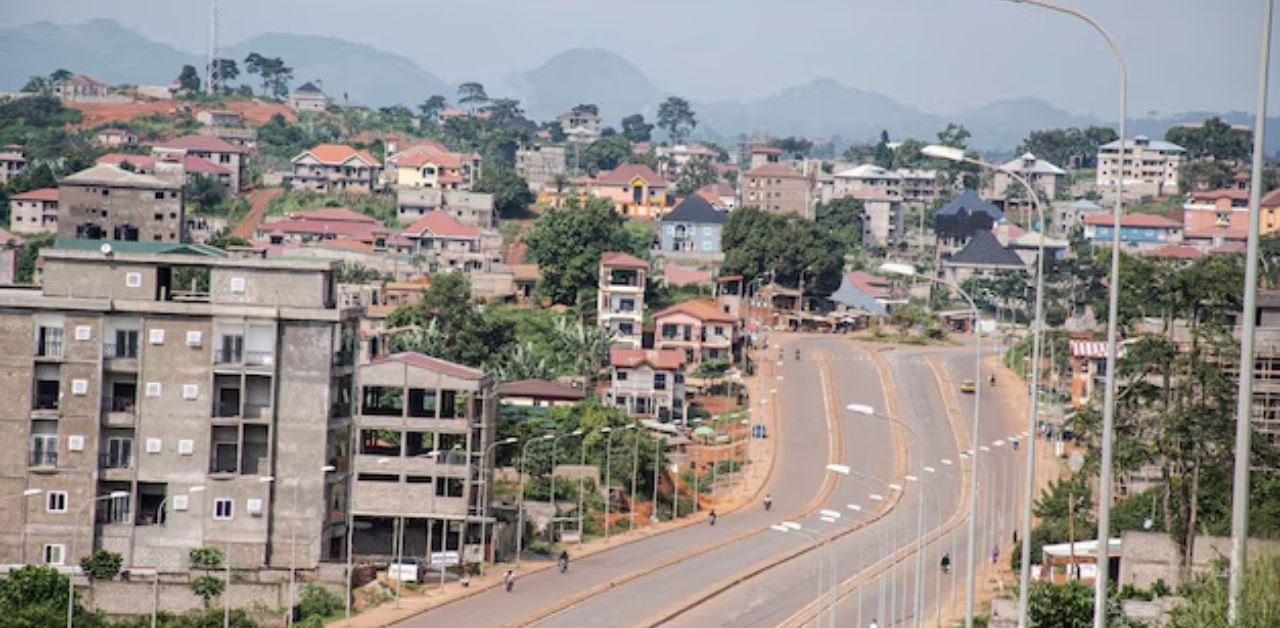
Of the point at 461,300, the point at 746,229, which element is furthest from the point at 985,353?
the point at 461,300

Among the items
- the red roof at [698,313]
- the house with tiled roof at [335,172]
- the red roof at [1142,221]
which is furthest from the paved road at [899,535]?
the house with tiled roof at [335,172]

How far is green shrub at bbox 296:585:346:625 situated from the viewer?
63.4m

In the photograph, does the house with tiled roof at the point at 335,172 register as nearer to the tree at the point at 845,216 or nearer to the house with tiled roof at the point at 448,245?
the house with tiled roof at the point at 448,245

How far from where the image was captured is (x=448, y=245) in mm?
145250

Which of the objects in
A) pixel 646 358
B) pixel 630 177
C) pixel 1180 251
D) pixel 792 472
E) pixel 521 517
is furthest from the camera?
pixel 630 177

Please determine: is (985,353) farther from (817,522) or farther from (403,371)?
(403,371)

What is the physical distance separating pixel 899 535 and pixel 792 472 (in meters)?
16.6

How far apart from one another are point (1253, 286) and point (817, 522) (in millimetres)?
62959

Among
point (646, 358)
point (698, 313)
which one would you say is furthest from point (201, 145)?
point (646, 358)

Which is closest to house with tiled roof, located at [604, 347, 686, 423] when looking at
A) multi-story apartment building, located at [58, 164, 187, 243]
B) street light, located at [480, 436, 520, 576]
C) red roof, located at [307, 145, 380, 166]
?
multi-story apartment building, located at [58, 164, 187, 243]

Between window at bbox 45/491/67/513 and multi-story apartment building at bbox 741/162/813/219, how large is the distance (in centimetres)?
12271

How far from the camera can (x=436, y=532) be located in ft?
244

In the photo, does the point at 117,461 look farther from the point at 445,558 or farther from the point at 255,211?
the point at 255,211

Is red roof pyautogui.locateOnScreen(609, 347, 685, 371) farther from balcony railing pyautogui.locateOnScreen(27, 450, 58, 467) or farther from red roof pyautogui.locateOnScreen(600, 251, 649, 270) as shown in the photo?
balcony railing pyautogui.locateOnScreen(27, 450, 58, 467)
